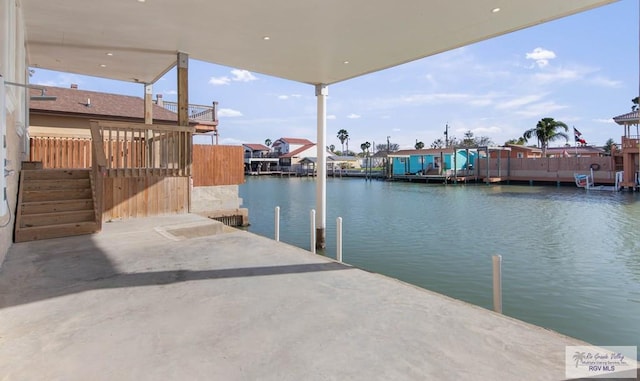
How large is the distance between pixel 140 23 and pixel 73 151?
601cm

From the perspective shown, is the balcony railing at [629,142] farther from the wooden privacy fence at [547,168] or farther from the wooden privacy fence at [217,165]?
the wooden privacy fence at [217,165]

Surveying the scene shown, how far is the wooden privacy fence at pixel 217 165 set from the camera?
1117 centimetres

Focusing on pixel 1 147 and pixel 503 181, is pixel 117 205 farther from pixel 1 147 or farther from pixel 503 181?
pixel 503 181

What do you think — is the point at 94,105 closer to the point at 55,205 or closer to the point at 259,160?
the point at 55,205

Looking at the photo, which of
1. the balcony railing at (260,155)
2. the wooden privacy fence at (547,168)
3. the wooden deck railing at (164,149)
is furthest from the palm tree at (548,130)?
the wooden deck railing at (164,149)

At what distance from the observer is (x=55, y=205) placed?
6215 mm

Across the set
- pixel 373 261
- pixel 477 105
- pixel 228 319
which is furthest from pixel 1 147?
pixel 477 105

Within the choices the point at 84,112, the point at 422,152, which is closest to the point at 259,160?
the point at 422,152

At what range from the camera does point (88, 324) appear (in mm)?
2699

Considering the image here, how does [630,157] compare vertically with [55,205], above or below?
above

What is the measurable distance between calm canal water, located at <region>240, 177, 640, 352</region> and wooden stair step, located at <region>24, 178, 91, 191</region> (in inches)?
220

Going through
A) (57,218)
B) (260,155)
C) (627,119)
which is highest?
(260,155)

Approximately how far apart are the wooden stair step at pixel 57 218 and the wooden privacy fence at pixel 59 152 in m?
4.43

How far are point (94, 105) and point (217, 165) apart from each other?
294 inches
